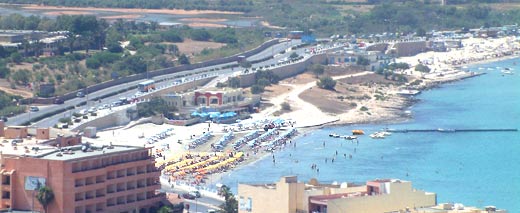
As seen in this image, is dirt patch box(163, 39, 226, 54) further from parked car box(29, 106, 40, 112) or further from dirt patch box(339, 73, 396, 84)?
parked car box(29, 106, 40, 112)

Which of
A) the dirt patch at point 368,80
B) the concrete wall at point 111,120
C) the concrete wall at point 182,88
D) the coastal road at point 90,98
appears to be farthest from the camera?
the dirt patch at point 368,80

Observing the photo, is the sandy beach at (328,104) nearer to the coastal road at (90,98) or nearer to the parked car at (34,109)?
the coastal road at (90,98)

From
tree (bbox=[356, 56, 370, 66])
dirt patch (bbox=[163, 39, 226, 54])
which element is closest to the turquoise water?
tree (bbox=[356, 56, 370, 66])

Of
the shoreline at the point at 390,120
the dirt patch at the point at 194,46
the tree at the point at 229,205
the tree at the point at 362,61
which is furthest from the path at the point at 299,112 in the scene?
the tree at the point at 229,205

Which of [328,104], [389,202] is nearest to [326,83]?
[328,104]

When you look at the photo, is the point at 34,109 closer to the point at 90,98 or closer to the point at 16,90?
the point at 90,98

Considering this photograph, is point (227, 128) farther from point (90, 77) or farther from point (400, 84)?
point (400, 84)
